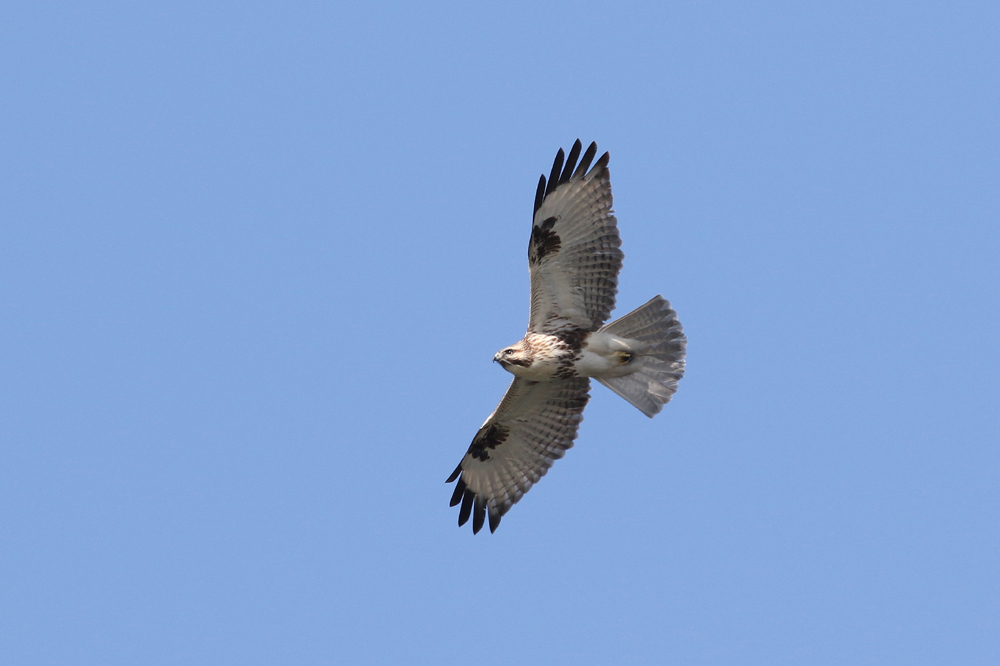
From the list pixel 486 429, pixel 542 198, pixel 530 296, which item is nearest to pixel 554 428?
pixel 486 429

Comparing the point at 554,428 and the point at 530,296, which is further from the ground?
the point at 530,296

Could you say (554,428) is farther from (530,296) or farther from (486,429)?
(530,296)

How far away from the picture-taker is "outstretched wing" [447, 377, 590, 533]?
1128 cm

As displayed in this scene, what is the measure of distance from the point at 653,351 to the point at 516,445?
5.63 ft

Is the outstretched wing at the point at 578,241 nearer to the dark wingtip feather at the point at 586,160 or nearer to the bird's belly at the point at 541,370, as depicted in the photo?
the dark wingtip feather at the point at 586,160

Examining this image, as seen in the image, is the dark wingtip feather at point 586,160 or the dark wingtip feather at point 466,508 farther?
the dark wingtip feather at point 466,508

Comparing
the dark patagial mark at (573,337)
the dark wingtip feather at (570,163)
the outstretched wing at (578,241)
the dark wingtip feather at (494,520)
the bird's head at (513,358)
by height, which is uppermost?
the dark wingtip feather at (570,163)

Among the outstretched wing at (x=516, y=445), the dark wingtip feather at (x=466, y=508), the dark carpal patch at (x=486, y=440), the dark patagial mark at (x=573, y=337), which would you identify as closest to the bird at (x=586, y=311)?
the dark patagial mark at (x=573, y=337)

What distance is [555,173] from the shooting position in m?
10.6

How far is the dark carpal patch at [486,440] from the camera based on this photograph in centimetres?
1155

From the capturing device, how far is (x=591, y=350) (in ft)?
34.9

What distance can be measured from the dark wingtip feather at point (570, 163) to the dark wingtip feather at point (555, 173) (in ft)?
0.11

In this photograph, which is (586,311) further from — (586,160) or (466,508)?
(466,508)

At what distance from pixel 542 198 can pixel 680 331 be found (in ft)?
5.10
